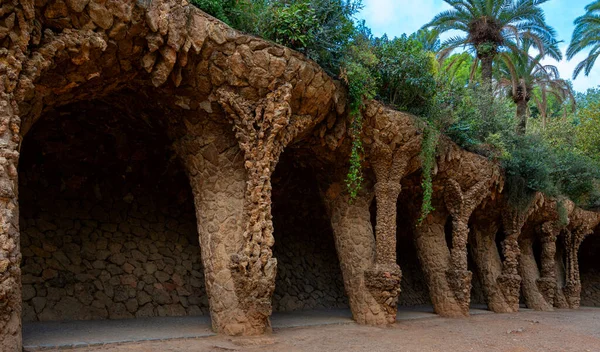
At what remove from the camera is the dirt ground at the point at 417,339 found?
6293 millimetres

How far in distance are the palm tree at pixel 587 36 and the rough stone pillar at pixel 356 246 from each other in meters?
13.8

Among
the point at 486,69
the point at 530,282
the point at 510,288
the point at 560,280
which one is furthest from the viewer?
the point at 560,280

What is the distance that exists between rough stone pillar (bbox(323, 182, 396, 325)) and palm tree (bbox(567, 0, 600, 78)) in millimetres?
13753

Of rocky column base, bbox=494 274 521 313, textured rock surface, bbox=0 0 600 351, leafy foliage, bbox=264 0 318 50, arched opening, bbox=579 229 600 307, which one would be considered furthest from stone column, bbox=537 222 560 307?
leafy foliage, bbox=264 0 318 50

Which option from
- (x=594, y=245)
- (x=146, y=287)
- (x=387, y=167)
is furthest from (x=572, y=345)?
(x=594, y=245)

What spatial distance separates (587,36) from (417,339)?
52.4 ft

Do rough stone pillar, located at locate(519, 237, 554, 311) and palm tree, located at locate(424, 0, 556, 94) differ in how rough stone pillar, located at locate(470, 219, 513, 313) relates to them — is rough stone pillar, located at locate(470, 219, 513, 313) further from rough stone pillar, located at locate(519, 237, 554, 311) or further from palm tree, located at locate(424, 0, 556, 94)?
→ palm tree, located at locate(424, 0, 556, 94)

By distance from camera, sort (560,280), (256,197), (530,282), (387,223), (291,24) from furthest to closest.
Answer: (560,280) < (530,282) < (387,223) < (291,24) < (256,197)

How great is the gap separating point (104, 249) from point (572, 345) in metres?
7.64

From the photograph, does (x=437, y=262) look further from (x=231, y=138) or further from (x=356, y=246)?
(x=231, y=138)

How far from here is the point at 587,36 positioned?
61.6ft

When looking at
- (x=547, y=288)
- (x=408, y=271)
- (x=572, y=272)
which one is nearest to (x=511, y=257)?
(x=547, y=288)

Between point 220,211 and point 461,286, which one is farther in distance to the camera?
point 461,286

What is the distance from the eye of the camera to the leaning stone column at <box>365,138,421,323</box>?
9.16 m
